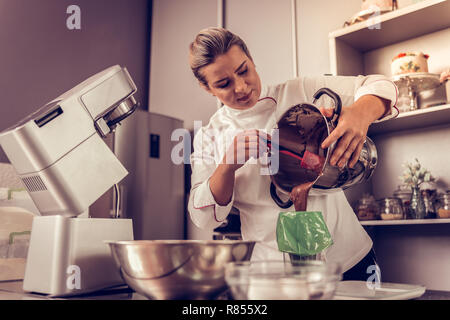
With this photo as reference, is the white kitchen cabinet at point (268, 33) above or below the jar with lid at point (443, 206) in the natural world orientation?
above

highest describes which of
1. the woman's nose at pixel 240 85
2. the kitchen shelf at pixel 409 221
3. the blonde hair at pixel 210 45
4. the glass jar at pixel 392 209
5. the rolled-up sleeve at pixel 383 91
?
the blonde hair at pixel 210 45

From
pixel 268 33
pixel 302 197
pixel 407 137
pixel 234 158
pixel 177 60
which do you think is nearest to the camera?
pixel 302 197

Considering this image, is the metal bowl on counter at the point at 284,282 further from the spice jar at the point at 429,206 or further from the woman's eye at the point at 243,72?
the spice jar at the point at 429,206

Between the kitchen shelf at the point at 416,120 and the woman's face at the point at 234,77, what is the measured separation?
86 cm

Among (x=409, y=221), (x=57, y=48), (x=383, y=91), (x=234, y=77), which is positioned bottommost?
(x=409, y=221)

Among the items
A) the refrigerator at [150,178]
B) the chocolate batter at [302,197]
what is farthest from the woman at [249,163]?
the refrigerator at [150,178]

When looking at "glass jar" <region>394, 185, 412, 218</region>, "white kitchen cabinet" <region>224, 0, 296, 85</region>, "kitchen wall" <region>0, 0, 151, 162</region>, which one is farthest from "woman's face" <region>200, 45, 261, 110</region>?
"kitchen wall" <region>0, 0, 151, 162</region>

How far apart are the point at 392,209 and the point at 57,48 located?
2448mm

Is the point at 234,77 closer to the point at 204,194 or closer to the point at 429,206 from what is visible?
the point at 204,194

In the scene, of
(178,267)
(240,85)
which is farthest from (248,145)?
(178,267)

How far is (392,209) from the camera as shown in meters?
1.88

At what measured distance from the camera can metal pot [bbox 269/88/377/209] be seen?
3.76 feet

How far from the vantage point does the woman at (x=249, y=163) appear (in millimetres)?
1284

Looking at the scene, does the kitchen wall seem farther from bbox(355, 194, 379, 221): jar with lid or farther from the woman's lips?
bbox(355, 194, 379, 221): jar with lid
